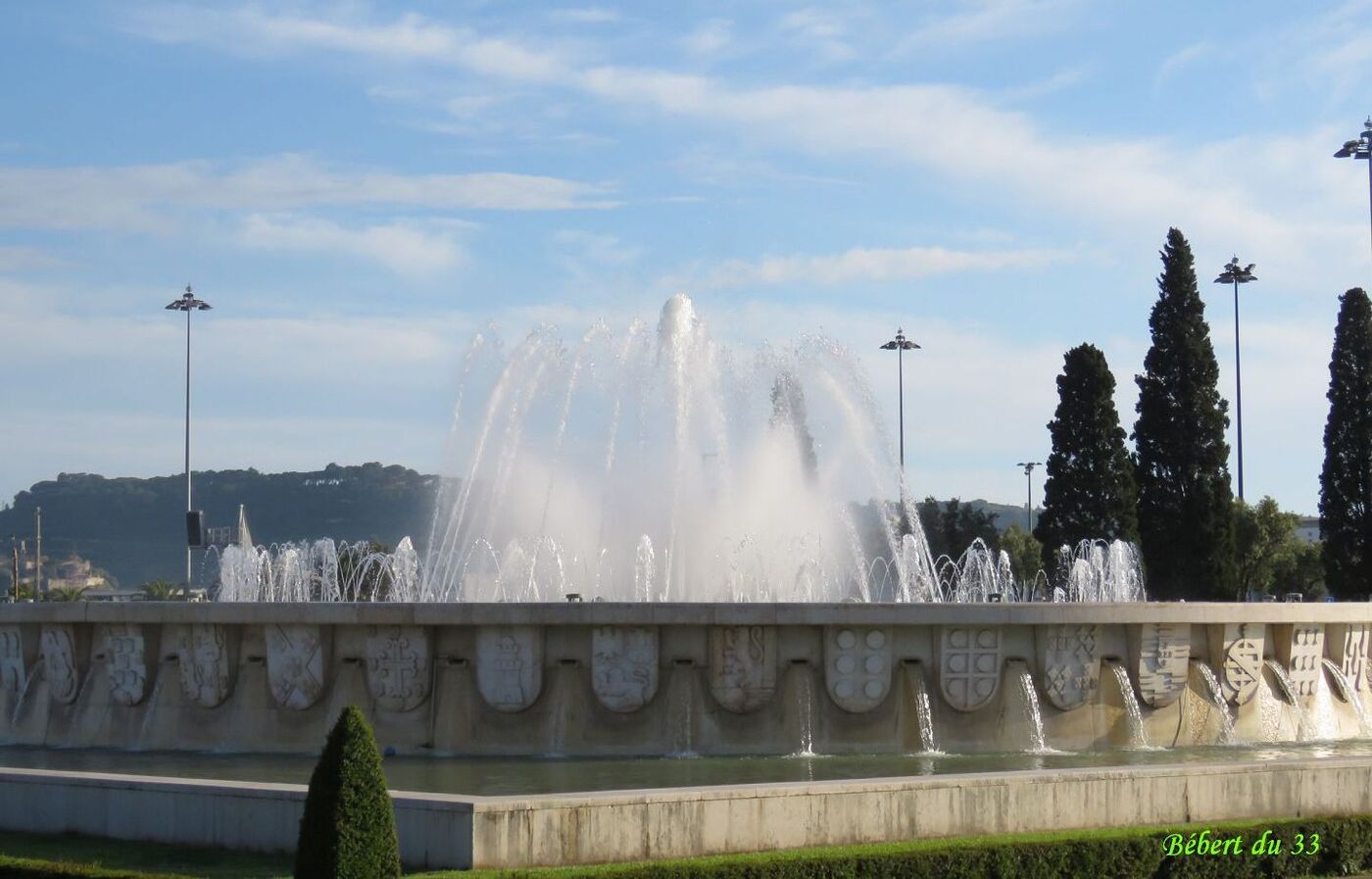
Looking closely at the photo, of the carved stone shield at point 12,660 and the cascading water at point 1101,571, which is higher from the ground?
the cascading water at point 1101,571

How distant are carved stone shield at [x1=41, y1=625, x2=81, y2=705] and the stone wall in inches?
15.9

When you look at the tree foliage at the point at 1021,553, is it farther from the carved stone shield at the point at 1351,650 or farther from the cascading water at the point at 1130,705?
the cascading water at the point at 1130,705

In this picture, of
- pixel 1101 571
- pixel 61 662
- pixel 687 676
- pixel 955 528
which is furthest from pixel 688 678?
pixel 955 528

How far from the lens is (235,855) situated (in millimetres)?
10883

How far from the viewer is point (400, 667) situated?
1556 centimetres

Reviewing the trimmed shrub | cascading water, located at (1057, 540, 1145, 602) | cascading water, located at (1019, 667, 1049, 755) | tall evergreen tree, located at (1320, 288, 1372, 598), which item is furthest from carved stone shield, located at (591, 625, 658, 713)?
tall evergreen tree, located at (1320, 288, 1372, 598)

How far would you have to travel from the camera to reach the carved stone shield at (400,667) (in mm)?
15508

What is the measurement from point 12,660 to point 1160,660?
1148 centimetres

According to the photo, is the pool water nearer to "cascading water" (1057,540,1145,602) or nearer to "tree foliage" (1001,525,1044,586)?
"cascading water" (1057,540,1145,602)

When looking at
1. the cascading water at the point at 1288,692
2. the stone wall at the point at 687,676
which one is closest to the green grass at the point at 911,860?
the stone wall at the point at 687,676

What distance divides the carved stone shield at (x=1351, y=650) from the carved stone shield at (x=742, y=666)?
6.26m

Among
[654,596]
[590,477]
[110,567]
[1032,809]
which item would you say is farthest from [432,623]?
[110,567]

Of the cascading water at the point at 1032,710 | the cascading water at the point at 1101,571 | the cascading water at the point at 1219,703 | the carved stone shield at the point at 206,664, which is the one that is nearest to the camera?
the cascading water at the point at 1032,710

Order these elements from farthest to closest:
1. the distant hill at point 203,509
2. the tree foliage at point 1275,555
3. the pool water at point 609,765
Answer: the distant hill at point 203,509
the tree foliage at point 1275,555
the pool water at point 609,765
